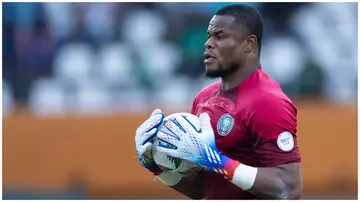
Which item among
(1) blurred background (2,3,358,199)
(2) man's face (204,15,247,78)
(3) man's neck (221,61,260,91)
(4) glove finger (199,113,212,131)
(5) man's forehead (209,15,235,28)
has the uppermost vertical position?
(5) man's forehead (209,15,235,28)

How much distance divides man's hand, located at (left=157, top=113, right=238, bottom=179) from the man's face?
0.31 m

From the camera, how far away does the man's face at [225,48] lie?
4.10 metres

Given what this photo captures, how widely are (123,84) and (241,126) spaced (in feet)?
19.4

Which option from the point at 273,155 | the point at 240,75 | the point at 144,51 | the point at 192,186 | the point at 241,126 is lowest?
the point at 192,186

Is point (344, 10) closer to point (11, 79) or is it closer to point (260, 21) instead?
point (11, 79)

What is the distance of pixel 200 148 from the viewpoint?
383 centimetres

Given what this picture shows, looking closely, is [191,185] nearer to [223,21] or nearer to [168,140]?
[168,140]

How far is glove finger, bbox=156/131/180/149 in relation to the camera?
389cm

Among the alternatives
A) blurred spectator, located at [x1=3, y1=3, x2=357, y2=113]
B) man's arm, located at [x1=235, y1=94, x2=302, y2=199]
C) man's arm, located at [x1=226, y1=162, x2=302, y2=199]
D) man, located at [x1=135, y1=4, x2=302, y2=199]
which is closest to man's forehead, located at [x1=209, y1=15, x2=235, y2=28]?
man, located at [x1=135, y1=4, x2=302, y2=199]

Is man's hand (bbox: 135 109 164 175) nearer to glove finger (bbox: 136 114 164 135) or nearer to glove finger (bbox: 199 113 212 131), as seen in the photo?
glove finger (bbox: 136 114 164 135)

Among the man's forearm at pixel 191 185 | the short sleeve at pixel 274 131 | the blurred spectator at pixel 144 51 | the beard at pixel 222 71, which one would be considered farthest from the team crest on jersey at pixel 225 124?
the blurred spectator at pixel 144 51

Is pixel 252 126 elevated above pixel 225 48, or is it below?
below

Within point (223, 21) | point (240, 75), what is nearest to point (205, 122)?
point (240, 75)

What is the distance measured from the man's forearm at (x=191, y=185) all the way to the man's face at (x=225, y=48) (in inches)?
23.5
